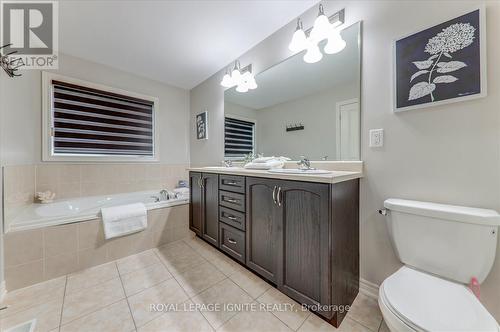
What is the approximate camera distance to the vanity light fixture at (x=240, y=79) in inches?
86.8

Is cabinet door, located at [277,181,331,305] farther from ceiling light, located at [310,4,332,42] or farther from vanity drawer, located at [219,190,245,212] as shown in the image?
ceiling light, located at [310,4,332,42]

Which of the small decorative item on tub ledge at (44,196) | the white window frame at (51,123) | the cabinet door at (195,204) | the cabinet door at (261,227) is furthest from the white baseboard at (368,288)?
the small decorative item on tub ledge at (44,196)

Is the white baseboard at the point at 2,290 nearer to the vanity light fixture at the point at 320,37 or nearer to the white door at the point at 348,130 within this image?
the white door at the point at 348,130

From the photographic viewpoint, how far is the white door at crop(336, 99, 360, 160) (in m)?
1.43

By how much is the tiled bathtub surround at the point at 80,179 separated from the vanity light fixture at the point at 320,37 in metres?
2.58

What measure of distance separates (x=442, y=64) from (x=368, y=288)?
60.3 inches

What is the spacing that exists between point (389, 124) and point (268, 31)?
148cm

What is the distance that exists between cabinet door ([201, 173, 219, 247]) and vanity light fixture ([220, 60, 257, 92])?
114cm

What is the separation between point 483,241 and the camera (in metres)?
0.89

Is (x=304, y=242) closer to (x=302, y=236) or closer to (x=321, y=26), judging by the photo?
(x=302, y=236)

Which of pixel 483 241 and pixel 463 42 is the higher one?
pixel 463 42

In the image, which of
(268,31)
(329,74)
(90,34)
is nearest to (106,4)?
(90,34)

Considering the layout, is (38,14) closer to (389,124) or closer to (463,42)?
(389,124)
